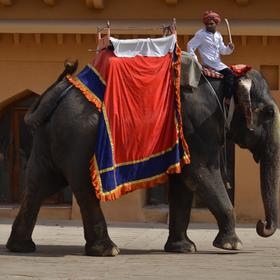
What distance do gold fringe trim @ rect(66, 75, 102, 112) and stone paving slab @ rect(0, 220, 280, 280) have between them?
4.68ft

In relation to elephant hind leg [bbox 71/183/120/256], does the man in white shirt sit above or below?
above

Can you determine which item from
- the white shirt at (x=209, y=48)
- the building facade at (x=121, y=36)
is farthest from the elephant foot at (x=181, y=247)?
the building facade at (x=121, y=36)

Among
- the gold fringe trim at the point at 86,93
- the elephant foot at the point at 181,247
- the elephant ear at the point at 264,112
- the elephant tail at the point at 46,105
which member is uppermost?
the gold fringe trim at the point at 86,93

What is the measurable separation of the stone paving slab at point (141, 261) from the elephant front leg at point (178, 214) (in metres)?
0.16

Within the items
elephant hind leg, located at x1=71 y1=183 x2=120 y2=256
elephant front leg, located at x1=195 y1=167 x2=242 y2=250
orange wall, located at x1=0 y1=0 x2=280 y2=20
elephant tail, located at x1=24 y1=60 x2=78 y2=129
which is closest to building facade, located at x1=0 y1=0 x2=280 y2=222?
orange wall, located at x1=0 y1=0 x2=280 y2=20

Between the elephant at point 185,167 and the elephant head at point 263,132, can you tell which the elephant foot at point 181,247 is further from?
the elephant head at point 263,132

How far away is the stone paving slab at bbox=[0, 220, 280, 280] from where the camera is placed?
31.6ft

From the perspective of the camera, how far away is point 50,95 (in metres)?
11.1

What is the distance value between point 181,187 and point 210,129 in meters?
0.79

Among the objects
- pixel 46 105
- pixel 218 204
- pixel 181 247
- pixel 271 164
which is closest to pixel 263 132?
pixel 271 164

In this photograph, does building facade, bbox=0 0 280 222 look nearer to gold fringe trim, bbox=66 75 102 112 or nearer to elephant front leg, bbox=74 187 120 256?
gold fringe trim, bbox=66 75 102 112

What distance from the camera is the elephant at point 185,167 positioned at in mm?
10969

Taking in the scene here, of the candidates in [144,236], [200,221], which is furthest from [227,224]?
[200,221]

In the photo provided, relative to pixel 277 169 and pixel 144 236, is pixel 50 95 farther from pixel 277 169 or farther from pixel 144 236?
pixel 144 236
